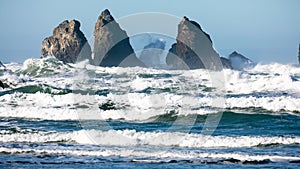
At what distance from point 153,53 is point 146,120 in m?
37.3

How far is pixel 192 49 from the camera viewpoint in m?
68.6

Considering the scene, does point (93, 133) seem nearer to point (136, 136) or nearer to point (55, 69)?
point (136, 136)

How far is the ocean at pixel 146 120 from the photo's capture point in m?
18.7

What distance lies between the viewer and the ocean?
1872cm

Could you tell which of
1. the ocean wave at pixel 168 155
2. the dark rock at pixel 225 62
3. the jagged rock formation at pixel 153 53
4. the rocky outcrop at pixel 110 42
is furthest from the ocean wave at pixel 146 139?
the dark rock at pixel 225 62

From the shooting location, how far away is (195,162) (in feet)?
58.5

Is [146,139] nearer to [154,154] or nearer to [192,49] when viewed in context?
[154,154]

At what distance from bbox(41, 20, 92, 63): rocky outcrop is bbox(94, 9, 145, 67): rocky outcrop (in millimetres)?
1371

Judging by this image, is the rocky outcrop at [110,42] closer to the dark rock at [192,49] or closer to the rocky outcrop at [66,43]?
the rocky outcrop at [66,43]

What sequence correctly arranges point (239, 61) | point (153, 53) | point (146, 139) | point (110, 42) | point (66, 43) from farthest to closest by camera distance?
point (110, 42) < point (239, 61) < point (66, 43) < point (153, 53) < point (146, 139)

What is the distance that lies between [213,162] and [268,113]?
12.7m

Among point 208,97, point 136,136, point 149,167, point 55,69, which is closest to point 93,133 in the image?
point 136,136

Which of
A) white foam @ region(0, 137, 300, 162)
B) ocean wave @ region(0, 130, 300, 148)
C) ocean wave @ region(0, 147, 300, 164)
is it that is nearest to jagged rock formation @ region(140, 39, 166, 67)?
ocean wave @ region(0, 130, 300, 148)

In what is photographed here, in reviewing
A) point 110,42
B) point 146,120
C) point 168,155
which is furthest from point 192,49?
point 168,155
